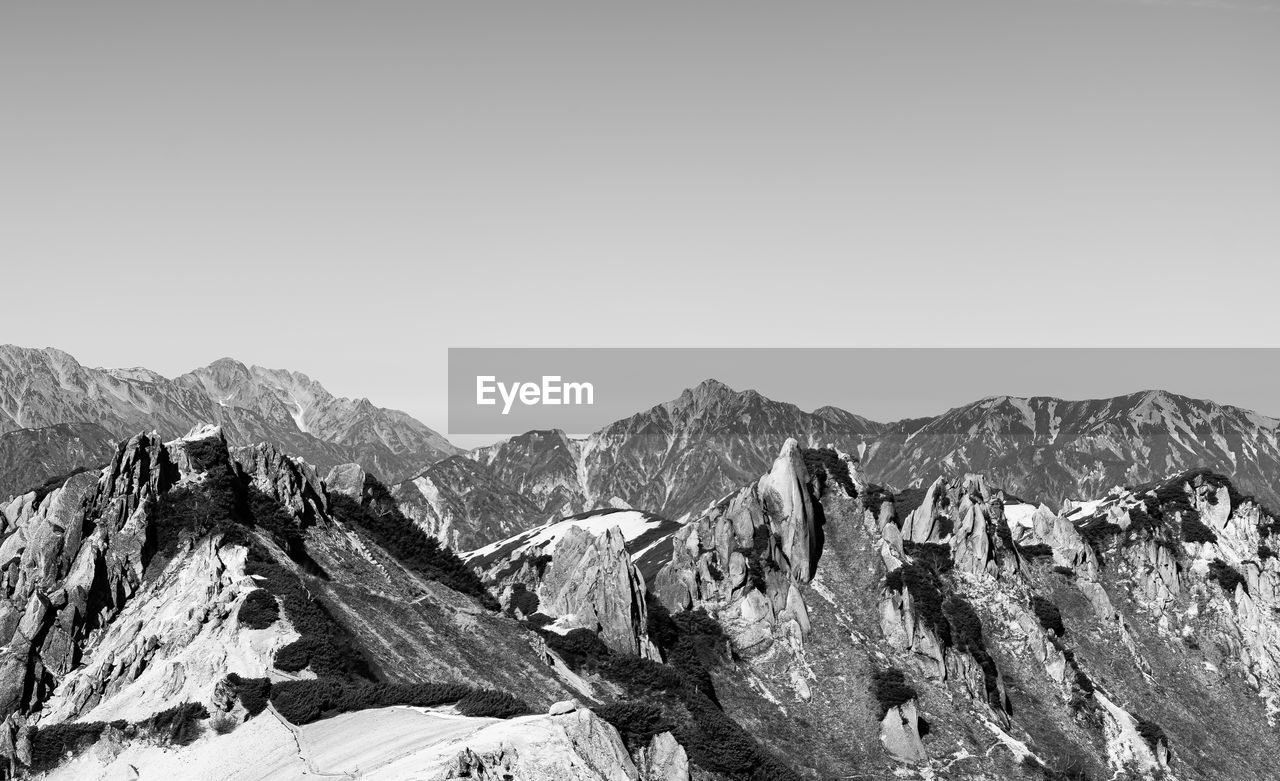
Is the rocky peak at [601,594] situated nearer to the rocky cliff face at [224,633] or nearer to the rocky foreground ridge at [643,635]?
the rocky foreground ridge at [643,635]

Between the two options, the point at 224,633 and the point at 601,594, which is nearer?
the point at 224,633

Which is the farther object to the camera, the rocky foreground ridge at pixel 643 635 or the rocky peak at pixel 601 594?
the rocky peak at pixel 601 594

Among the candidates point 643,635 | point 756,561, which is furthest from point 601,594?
point 756,561

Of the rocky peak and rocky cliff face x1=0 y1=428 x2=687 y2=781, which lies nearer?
rocky cliff face x1=0 y1=428 x2=687 y2=781

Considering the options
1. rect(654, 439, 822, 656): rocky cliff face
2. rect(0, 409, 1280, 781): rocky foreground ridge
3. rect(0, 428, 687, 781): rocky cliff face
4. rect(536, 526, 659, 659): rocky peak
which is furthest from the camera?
rect(654, 439, 822, 656): rocky cliff face

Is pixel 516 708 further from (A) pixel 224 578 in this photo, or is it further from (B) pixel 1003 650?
(B) pixel 1003 650

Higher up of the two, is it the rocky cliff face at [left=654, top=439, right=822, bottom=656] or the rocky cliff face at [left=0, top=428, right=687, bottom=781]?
the rocky cliff face at [left=0, top=428, right=687, bottom=781]

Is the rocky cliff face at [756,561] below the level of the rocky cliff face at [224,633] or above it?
below

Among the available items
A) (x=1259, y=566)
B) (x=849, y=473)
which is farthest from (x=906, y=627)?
(x=1259, y=566)

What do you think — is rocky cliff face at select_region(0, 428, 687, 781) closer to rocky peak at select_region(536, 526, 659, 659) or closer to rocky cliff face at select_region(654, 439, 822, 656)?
rocky peak at select_region(536, 526, 659, 659)

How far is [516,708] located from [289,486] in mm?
44935

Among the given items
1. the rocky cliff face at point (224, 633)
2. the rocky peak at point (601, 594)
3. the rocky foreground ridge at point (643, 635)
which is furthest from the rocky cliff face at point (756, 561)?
the rocky cliff face at point (224, 633)

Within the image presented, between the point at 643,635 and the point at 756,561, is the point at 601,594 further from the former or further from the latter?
the point at 756,561

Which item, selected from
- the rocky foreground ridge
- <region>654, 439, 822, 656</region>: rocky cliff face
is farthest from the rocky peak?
<region>654, 439, 822, 656</region>: rocky cliff face
